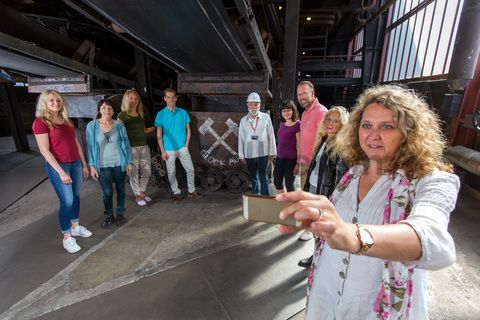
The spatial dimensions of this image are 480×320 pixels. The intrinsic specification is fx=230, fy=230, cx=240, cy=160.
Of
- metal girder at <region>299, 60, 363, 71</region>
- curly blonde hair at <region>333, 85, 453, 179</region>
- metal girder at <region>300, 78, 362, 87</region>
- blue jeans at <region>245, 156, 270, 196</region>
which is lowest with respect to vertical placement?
blue jeans at <region>245, 156, 270, 196</region>

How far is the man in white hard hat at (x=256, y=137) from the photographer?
357 cm

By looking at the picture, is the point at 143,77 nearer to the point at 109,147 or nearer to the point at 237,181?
the point at 109,147

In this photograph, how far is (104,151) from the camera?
3.06 m

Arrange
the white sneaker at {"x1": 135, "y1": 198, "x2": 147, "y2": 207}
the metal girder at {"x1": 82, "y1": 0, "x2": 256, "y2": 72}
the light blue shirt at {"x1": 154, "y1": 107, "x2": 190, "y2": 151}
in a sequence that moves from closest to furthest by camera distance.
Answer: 1. the metal girder at {"x1": 82, "y1": 0, "x2": 256, "y2": 72}
2. the light blue shirt at {"x1": 154, "y1": 107, "x2": 190, "y2": 151}
3. the white sneaker at {"x1": 135, "y1": 198, "x2": 147, "y2": 207}

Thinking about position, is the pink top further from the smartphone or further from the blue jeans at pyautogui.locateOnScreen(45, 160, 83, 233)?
the blue jeans at pyautogui.locateOnScreen(45, 160, 83, 233)

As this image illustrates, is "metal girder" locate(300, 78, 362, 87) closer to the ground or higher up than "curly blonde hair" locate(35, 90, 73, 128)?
higher up

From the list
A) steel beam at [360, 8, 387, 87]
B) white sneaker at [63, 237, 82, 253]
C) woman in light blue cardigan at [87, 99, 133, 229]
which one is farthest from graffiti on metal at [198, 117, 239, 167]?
steel beam at [360, 8, 387, 87]

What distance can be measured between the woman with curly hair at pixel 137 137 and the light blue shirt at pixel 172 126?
301 mm

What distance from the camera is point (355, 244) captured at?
691 mm

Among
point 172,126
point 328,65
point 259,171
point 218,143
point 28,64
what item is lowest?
point 259,171

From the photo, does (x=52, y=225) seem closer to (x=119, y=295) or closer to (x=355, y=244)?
(x=119, y=295)

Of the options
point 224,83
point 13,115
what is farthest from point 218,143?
point 13,115

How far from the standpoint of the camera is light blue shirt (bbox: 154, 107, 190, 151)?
385 centimetres

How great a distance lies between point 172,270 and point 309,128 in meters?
2.20
